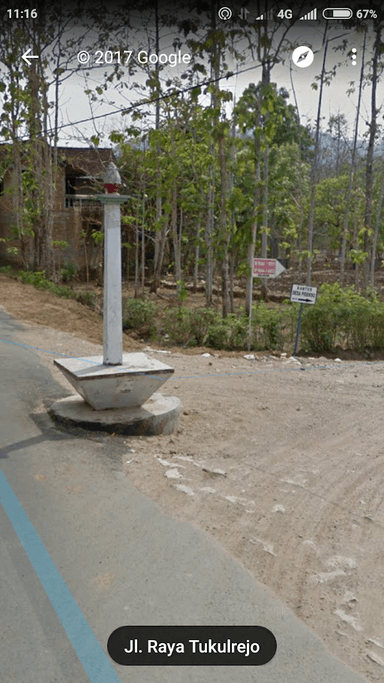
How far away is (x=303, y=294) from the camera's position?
38.7 ft

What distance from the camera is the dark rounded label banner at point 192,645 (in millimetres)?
2973

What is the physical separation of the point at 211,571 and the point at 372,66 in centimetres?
1826

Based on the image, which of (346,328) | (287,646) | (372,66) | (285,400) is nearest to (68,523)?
(287,646)

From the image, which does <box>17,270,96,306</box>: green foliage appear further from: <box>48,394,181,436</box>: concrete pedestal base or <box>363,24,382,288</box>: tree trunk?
<box>48,394,181,436</box>: concrete pedestal base

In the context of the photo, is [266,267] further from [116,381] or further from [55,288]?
[55,288]

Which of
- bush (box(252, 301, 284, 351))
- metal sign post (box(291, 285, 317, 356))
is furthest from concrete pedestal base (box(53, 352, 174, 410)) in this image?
bush (box(252, 301, 284, 351))

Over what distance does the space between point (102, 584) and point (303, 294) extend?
8897mm

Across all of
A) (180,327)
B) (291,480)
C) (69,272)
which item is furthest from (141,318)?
(69,272)

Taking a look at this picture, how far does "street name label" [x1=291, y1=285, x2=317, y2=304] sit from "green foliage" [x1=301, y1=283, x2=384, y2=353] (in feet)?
2.95

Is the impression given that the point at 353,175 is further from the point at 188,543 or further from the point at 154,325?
the point at 188,543

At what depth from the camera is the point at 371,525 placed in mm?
4773

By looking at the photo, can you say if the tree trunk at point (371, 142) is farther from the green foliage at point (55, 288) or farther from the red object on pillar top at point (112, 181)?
the red object on pillar top at point (112, 181)

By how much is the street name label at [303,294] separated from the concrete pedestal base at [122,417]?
5.62 meters

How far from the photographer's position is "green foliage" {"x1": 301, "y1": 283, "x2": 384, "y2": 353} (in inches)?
501
